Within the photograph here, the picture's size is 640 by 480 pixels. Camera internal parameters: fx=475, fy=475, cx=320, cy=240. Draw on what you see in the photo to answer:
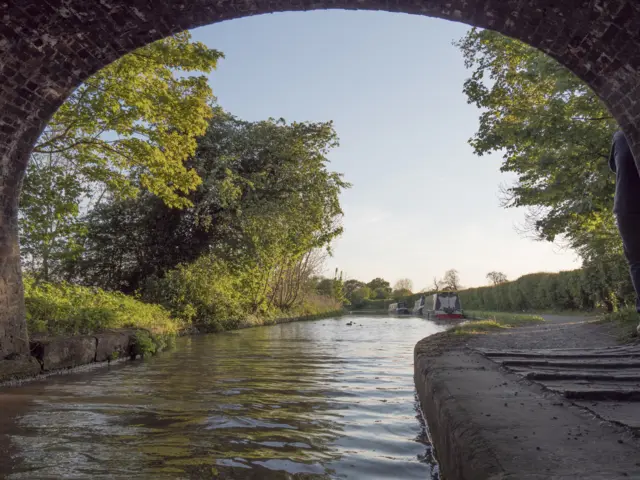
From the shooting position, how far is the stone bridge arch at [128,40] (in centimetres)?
355

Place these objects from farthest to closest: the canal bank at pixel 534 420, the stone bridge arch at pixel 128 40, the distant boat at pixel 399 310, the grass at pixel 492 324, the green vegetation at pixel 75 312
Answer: the distant boat at pixel 399 310 → the grass at pixel 492 324 → the green vegetation at pixel 75 312 → the stone bridge arch at pixel 128 40 → the canal bank at pixel 534 420

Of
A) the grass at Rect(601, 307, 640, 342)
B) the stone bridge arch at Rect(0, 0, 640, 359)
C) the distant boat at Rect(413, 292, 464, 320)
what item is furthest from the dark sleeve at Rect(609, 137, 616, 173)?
the distant boat at Rect(413, 292, 464, 320)

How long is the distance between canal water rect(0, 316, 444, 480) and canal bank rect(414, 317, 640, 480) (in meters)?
0.42

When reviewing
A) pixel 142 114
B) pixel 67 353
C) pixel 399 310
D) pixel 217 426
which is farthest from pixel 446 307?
pixel 217 426

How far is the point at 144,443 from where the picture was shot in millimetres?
3072

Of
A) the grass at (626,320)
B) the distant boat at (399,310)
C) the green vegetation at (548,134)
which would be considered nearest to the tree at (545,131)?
the green vegetation at (548,134)

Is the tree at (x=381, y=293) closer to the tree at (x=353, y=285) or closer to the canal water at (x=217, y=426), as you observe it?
the tree at (x=353, y=285)

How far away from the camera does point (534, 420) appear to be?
2252mm

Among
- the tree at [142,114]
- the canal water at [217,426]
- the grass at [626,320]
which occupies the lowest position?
the canal water at [217,426]

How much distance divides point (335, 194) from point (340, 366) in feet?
42.9

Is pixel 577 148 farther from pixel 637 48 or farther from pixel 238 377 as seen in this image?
pixel 238 377

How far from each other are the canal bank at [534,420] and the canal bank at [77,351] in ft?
15.8

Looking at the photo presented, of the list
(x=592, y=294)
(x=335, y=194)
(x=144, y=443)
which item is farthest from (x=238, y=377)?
(x=592, y=294)

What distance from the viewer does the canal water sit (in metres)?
2.63
